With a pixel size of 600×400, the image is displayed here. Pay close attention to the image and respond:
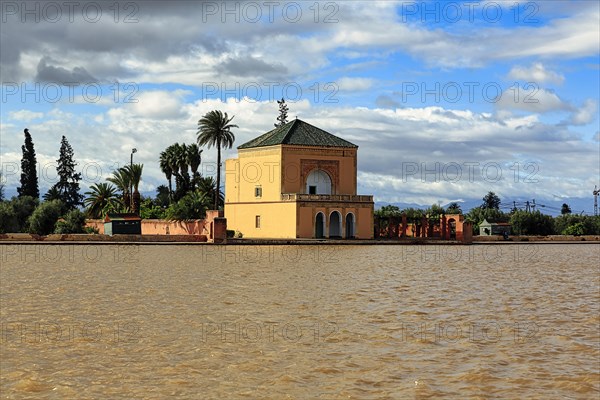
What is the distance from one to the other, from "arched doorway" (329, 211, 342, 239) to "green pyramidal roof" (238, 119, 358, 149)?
16.6 ft

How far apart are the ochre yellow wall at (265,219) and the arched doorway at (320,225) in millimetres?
2063

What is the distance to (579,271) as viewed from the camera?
111ft

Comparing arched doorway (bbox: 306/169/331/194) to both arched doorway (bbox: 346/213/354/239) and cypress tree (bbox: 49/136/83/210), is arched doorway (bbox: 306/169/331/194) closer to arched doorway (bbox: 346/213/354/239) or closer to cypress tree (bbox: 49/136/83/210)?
arched doorway (bbox: 346/213/354/239)

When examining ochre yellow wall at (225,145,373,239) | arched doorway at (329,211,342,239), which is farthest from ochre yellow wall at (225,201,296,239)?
arched doorway at (329,211,342,239)

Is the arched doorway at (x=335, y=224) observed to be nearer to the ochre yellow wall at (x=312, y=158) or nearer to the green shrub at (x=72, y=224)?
the ochre yellow wall at (x=312, y=158)

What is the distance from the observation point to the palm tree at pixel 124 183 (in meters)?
65.3

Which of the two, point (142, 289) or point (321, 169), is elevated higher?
point (321, 169)

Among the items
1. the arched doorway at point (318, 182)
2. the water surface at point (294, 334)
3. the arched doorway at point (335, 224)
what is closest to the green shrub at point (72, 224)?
the arched doorway at point (318, 182)

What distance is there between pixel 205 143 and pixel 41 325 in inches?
1983

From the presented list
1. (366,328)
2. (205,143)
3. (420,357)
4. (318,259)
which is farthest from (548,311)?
(205,143)

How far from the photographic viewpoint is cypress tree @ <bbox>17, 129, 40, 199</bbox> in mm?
68125

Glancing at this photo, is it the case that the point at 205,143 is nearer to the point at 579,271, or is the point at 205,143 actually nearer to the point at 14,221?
the point at 14,221

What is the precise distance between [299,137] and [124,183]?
55.3 ft

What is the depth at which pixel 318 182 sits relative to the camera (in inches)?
2260
